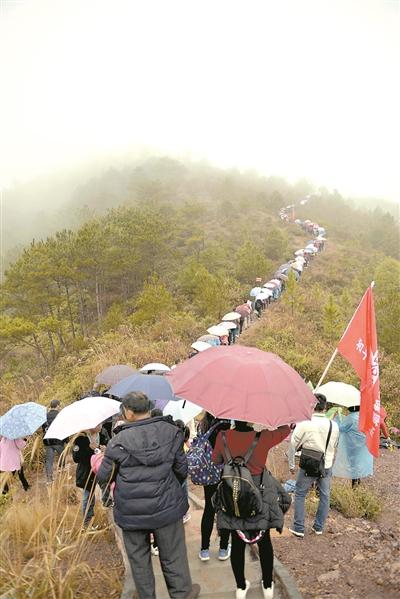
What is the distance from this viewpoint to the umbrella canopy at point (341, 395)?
687cm

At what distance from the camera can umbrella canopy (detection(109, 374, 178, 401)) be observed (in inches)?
209

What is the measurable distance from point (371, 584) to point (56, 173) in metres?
123

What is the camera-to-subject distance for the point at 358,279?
32938mm

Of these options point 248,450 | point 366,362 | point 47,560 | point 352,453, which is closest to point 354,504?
point 352,453

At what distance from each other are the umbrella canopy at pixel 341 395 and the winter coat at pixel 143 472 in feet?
13.6

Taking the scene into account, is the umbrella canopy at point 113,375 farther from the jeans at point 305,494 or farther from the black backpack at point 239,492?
the black backpack at point 239,492

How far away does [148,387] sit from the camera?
5367 mm

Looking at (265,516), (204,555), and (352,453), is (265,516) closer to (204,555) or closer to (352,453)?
(204,555)

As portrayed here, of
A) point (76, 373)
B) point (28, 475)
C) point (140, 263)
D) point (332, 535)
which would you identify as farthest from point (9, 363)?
point (332, 535)

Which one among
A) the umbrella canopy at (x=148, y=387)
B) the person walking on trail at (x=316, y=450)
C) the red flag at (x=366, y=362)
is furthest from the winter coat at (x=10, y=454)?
the red flag at (x=366, y=362)

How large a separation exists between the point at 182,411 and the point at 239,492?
7.31 feet

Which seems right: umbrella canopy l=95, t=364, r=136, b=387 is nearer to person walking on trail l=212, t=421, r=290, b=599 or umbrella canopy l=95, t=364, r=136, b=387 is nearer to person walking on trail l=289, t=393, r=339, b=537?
person walking on trail l=289, t=393, r=339, b=537

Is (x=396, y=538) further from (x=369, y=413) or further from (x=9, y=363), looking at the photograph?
(x=9, y=363)

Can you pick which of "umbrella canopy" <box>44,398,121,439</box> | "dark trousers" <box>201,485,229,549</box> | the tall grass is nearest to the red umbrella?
"dark trousers" <box>201,485,229,549</box>
